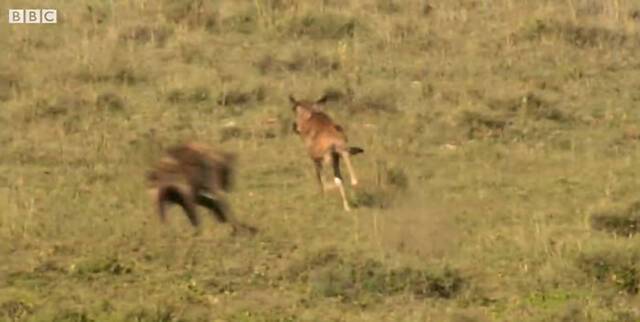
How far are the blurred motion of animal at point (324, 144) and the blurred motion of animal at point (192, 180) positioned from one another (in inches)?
47.1

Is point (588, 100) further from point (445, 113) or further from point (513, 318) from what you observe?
point (513, 318)

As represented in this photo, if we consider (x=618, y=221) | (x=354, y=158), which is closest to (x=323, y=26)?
(x=354, y=158)

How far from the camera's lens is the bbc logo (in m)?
16.8

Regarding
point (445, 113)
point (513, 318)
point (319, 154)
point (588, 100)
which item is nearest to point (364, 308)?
point (513, 318)

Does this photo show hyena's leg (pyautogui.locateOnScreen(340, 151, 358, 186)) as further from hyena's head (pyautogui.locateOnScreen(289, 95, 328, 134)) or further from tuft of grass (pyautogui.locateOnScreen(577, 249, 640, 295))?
tuft of grass (pyautogui.locateOnScreen(577, 249, 640, 295))

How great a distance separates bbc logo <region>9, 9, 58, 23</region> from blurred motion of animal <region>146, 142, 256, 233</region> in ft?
24.8

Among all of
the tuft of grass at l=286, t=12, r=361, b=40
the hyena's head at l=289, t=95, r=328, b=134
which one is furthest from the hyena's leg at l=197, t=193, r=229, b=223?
the tuft of grass at l=286, t=12, r=361, b=40

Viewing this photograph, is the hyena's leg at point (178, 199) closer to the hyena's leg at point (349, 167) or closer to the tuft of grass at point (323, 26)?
the hyena's leg at point (349, 167)

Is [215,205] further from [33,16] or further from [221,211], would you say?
[33,16]

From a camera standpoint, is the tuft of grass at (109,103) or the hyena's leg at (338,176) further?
the tuft of grass at (109,103)

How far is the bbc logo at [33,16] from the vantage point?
659 inches

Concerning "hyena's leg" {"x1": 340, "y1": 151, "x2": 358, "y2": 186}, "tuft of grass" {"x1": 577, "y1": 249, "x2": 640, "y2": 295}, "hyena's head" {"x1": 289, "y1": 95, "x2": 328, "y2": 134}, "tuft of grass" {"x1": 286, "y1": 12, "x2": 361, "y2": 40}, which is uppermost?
"tuft of grass" {"x1": 286, "y1": 12, "x2": 361, "y2": 40}

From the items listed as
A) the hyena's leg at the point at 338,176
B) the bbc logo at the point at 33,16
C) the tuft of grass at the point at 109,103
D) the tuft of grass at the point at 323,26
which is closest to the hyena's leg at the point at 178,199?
the hyena's leg at the point at 338,176

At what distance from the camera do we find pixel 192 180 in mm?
9484
